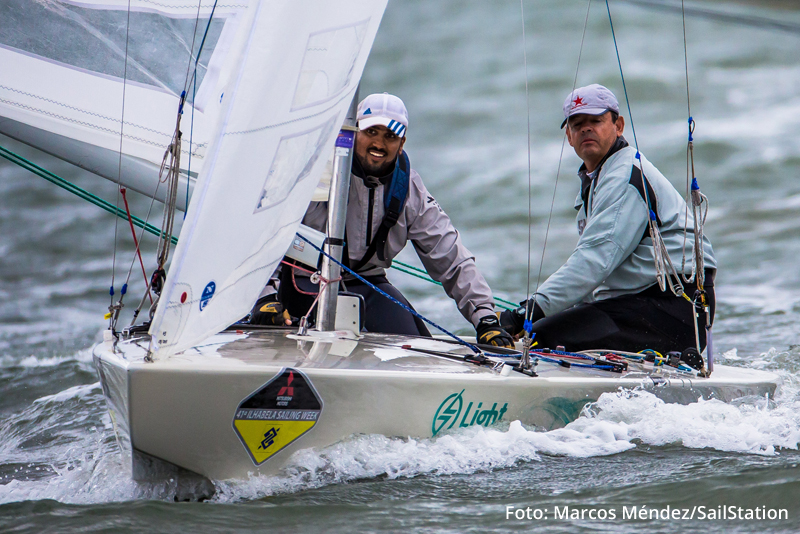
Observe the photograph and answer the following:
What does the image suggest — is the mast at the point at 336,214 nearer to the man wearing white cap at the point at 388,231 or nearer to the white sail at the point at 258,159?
the man wearing white cap at the point at 388,231

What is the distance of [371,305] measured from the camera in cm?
310

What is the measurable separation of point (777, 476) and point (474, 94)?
1013 centimetres

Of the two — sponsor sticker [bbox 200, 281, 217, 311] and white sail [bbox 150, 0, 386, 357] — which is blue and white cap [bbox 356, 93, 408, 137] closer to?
white sail [bbox 150, 0, 386, 357]

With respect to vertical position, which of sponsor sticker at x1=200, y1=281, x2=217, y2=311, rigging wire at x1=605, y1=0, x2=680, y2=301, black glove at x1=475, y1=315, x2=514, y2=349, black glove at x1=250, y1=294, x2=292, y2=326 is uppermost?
rigging wire at x1=605, y1=0, x2=680, y2=301

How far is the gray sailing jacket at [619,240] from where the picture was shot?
2.64 m

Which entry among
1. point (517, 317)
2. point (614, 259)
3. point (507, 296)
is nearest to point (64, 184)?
point (517, 317)

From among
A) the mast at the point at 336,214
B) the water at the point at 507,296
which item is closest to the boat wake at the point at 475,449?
the water at the point at 507,296

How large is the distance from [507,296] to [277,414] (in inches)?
190

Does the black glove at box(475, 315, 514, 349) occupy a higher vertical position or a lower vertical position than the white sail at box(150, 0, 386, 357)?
lower

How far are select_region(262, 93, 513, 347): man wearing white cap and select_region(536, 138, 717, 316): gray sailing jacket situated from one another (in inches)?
10.6

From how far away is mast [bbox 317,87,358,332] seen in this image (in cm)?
251

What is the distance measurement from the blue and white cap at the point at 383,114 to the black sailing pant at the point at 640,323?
0.89 metres

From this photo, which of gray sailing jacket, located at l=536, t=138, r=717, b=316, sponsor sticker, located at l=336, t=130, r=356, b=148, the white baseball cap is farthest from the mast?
the white baseball cap

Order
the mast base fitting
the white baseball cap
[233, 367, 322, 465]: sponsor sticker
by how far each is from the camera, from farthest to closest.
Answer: the white baseball cap < the mast base fitting < [233, 367, 322, 465]: sponsor sticker
